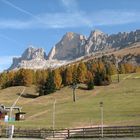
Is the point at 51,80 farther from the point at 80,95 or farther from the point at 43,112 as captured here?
the point at 43,112

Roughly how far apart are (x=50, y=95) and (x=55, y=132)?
104 metres

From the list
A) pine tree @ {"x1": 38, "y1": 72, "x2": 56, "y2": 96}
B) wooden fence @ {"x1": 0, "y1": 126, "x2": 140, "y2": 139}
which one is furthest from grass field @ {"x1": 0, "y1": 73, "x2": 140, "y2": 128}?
wooden fence @ {"x1": 0, "y1": 126, "x2": 140, "y2": 139}

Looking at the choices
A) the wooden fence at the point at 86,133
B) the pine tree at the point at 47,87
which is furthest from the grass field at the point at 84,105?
the wooden fence at the point at 86,133

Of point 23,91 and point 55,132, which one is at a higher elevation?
point 23,91

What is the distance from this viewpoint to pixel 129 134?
6228 cm

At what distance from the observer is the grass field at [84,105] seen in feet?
322

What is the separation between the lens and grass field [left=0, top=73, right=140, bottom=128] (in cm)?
9823

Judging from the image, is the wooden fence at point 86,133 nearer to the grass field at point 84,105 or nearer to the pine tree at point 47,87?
the grass field at point 84,105

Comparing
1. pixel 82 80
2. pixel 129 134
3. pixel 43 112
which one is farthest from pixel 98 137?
pixel 82 80

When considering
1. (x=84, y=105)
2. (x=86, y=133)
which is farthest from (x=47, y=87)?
(x=86, y=133)

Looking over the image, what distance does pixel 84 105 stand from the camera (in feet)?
429

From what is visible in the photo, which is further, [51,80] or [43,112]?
[51,80]

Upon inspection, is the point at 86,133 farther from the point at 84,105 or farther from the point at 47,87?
the point at 47,87

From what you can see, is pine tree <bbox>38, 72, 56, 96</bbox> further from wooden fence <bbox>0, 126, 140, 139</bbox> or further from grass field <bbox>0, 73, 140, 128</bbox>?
wooden fence <bbox>0, 126, 140, 139</bbox>
